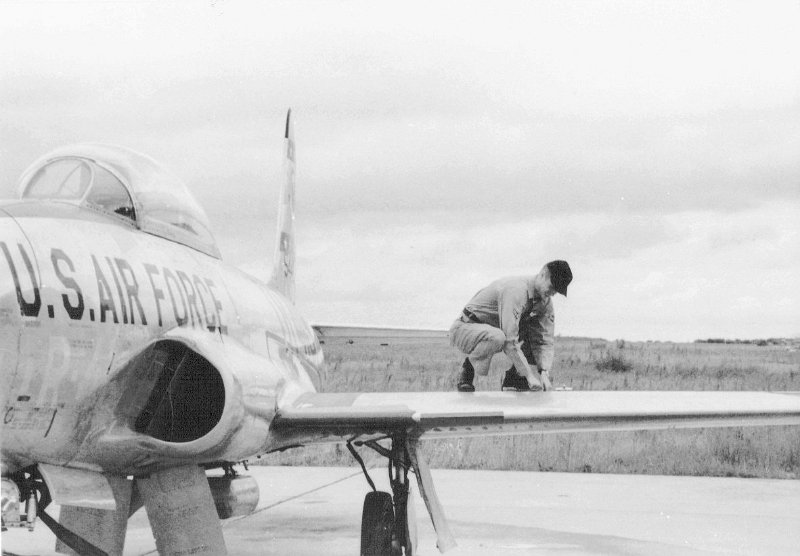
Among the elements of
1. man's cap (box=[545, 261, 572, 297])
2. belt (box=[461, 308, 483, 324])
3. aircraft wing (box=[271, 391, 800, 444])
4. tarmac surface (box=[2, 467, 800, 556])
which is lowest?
tarmac surface (box=[2, 467, 800, 556])

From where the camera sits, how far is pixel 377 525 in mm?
6941

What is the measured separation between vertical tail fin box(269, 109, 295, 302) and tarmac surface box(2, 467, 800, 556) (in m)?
2.43

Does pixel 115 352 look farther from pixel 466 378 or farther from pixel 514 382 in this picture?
pixel 514 382

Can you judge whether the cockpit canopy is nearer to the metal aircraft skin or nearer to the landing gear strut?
the metal aircraft skin

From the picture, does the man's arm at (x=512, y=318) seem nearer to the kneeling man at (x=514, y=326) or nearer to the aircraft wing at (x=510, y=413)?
the kneeling man at (x=514, y=326)

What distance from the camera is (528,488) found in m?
11.3

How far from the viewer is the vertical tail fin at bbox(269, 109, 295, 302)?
451 inches

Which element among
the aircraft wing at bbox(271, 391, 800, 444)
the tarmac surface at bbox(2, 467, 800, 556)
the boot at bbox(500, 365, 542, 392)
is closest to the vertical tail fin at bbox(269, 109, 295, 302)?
the tarmac surface at bbox(2, 467, 800, 556)

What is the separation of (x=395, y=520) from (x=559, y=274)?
216cm

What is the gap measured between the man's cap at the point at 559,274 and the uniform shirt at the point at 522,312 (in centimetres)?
20

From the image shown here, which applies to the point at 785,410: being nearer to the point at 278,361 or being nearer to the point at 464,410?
the point at 464,410

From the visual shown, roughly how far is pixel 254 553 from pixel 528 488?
4590mm

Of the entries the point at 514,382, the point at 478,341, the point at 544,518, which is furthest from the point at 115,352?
the point at 544,518

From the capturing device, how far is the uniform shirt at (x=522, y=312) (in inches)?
286
